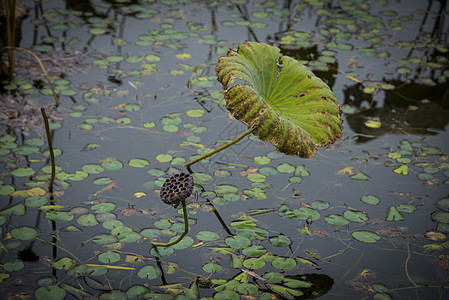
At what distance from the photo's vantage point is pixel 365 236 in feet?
8.18

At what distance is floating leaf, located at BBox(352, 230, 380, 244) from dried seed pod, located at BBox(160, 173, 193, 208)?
96 centimetres

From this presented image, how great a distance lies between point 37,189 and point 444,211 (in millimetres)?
2325

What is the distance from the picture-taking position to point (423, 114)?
3.48 meters

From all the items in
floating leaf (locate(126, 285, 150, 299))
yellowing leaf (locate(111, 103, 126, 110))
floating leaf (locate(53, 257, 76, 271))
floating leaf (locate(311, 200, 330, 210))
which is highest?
yellowing leaf (locate(111, 103, 126, 110))

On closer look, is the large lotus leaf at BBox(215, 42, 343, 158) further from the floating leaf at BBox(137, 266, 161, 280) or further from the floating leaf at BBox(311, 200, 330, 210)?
the floating leaf at BBox(137, 266, 161, 280)

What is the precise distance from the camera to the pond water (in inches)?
89.0

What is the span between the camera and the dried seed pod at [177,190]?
2111 millimetres

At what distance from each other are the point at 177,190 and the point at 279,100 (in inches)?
30.6

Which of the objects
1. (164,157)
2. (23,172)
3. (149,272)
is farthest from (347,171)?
(23,172)

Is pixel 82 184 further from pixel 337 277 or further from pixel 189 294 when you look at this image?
pixel 337 277

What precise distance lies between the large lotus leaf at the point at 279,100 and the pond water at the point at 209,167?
52 centimetres

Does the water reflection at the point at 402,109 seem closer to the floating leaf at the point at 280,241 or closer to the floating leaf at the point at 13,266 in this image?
the floating leaf at the point at 280,241

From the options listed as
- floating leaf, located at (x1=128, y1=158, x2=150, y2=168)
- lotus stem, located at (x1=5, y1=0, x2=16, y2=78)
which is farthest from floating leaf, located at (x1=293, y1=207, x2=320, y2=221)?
lotus stem, located at (x1=5, y1=0, x2=16, y2=78)

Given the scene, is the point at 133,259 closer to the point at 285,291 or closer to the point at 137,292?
the point at 137,292
